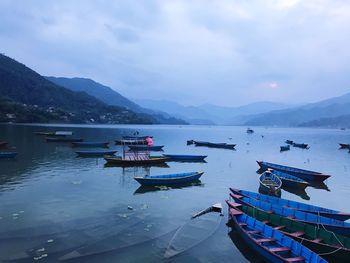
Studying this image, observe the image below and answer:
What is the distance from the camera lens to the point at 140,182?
134 feet

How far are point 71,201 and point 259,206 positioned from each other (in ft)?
64.0

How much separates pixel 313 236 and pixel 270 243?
3.68 m

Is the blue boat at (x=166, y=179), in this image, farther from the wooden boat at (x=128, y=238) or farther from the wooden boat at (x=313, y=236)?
the wooden boat at (x=313, y=236)

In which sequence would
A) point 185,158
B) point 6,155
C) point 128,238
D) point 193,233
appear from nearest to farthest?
point 128,238 < point 193,233 < point 6,155 < point 185,158

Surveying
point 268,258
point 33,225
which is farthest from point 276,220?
point 33,225

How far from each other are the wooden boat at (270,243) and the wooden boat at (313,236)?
1.04 metres

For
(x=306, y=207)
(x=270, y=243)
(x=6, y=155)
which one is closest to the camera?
(x=270, y=243)

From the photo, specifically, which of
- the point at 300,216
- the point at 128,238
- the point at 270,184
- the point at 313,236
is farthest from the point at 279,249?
the point at 270,184

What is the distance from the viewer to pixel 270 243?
21.7 m

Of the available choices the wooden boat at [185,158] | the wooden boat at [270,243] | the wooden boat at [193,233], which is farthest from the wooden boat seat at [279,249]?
the wooden boat at [185,158]

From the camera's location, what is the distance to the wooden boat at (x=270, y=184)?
38.0 m

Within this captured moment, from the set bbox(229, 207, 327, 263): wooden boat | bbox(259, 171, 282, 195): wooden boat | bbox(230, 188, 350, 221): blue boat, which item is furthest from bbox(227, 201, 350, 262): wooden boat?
bbox(259, 171, 282, 195): wooden boat

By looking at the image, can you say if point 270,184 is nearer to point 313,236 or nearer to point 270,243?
point 313,236

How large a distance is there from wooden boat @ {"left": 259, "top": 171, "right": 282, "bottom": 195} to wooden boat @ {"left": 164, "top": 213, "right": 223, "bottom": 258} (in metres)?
10.8
